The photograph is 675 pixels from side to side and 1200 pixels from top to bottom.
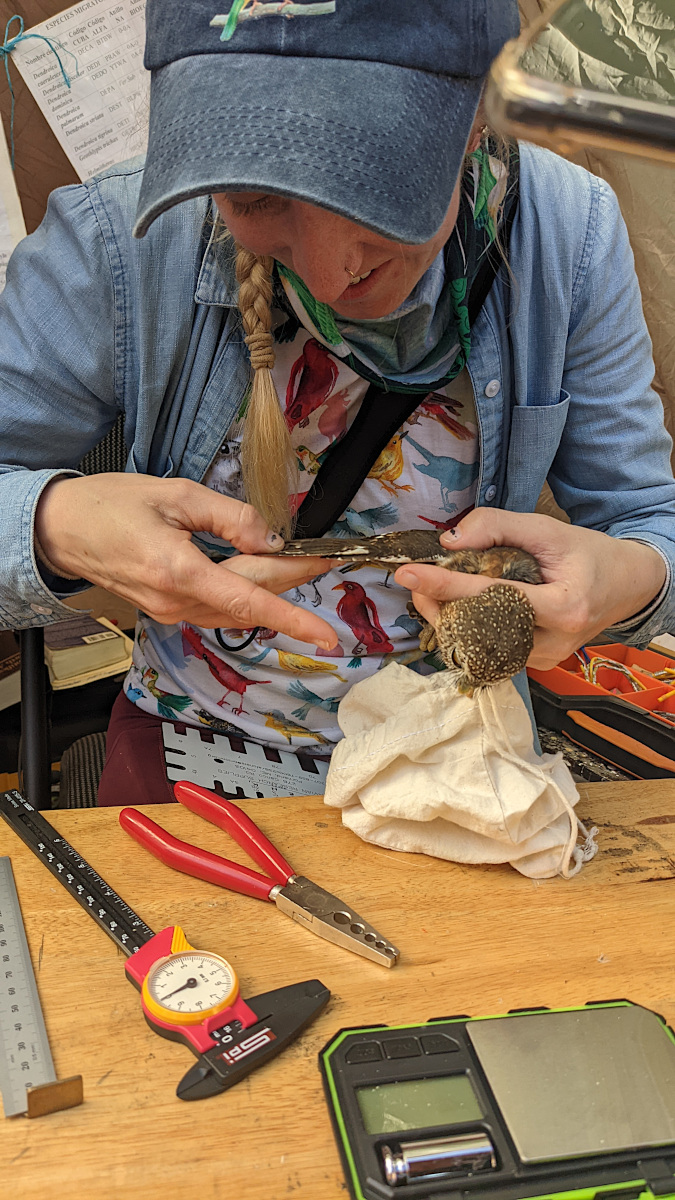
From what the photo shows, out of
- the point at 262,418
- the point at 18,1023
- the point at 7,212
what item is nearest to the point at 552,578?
the point at 262,418

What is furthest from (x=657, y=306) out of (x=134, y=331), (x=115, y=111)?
(x=134, y=331)

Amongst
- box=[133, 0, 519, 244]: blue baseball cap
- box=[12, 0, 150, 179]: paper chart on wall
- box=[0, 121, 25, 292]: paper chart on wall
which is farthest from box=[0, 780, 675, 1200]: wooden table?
box=[12, 0, 150, 179]: paper chart on wall

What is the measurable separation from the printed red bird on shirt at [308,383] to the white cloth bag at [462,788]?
45 cm

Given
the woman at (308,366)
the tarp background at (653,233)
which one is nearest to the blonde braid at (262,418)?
the woman at (308,366)

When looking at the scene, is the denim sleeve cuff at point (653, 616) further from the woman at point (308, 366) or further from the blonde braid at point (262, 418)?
the blonde braid at point (262, 418)

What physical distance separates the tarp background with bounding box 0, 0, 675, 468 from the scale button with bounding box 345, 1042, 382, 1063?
5.47 ft

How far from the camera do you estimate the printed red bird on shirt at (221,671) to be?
1.38 metres

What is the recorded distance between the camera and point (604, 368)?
1.38 metres

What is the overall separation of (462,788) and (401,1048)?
0.32 metres

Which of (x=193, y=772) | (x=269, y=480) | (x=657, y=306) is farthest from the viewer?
(x=657, y=306)

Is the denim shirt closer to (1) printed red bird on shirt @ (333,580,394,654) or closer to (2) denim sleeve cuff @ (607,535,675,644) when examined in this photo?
(2) denim sleeve cuff @ (607,535,675,644)

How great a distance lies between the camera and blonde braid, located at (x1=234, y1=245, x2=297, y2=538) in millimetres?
1123

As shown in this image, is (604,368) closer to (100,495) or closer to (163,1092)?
(100,495)

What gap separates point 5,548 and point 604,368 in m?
0.90
